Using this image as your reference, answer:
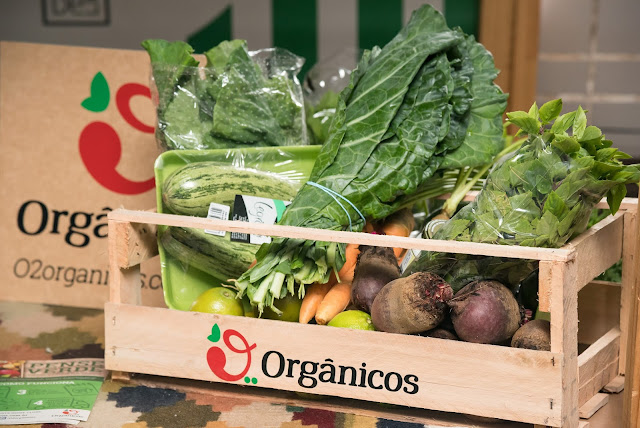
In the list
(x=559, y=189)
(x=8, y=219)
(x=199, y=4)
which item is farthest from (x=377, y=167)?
(x=199, y=4)

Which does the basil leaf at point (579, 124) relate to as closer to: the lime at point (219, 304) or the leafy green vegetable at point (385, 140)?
the leafy green vegetable at point (385, 140)

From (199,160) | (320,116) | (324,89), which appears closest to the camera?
(199,160)

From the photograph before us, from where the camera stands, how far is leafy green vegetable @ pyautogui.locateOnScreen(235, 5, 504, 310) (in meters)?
1.44

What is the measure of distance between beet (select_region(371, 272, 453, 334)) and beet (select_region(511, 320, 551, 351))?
130mm

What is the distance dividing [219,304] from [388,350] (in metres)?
0.35

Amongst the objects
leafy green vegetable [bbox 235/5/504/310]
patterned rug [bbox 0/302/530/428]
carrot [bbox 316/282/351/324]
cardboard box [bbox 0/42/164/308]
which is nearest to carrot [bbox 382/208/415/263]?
leafy green vegetable [bbox 235/5/504/310]

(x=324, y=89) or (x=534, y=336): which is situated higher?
(x=324, y=89)

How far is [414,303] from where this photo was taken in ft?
4.24

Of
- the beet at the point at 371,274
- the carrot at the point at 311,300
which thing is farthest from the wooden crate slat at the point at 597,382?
the carrot at the point at 311,300

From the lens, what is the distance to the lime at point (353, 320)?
139 centimetres

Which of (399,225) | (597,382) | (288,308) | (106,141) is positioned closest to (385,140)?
(399,225)

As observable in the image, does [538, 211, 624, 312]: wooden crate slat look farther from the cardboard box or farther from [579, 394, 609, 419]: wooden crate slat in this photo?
the cardboard box

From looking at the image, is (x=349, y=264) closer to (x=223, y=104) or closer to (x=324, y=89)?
(x=223, y=104)

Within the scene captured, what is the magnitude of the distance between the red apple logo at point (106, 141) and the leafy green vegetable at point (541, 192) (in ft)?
2.86
